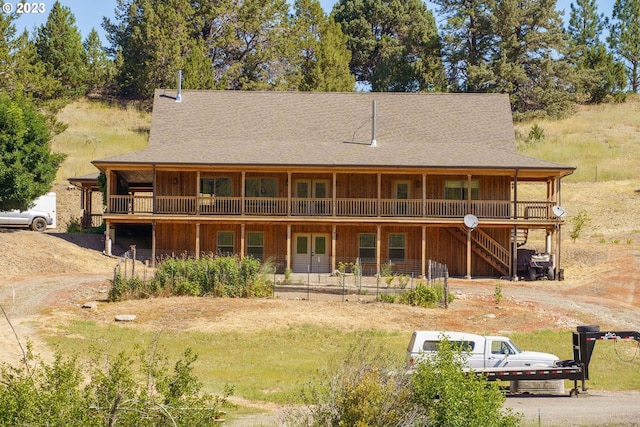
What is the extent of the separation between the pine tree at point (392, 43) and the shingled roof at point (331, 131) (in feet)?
94.2

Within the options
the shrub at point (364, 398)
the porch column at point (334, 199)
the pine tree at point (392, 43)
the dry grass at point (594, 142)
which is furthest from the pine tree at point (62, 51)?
the shrub at point (364, 398)

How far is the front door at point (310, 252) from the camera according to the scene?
143ft

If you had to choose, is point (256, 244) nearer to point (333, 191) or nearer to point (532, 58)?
point (333, 191)

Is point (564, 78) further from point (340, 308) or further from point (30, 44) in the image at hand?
point (340, 308)

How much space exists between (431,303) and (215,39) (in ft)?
163

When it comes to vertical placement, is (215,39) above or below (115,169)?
above

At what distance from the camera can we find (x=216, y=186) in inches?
1747

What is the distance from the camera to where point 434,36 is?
79.2 metres

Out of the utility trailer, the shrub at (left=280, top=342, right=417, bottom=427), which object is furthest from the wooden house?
the shrub at (left=280, top=342, right=417, bottom=427)

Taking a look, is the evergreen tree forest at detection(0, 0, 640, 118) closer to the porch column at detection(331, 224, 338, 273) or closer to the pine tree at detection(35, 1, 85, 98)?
the pine tree at detection(35, 1, 85, 98)

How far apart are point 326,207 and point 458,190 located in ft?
20.2

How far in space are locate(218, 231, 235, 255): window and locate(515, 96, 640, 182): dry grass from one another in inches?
1035

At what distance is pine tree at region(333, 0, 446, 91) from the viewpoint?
7869 centimetres

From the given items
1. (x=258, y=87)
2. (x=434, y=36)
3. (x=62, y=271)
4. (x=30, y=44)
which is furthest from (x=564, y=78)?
(x=62, y=271)
